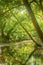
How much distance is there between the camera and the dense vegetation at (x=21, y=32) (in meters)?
2.38

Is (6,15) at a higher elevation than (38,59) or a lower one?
higher

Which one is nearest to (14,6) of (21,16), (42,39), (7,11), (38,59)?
(7,11)

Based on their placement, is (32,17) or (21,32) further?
(21,32)

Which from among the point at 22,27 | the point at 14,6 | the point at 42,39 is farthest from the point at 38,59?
the point at 14,6

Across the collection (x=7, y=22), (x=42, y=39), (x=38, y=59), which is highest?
(x=7, y=22)

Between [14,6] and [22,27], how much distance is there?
0.93 ft

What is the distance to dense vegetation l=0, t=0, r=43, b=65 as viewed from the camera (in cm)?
238

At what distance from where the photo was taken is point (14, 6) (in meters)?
2.52

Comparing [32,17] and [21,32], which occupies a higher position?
[32,17]

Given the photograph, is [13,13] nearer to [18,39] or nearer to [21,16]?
[21,16]

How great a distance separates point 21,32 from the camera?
278 centimetres

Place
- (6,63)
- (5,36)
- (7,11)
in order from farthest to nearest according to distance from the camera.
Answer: (5,36), (7,11), (6,63)

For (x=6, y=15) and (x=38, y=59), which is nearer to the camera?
(x=38, y=59)

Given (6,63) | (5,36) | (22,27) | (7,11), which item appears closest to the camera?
(6,63)
